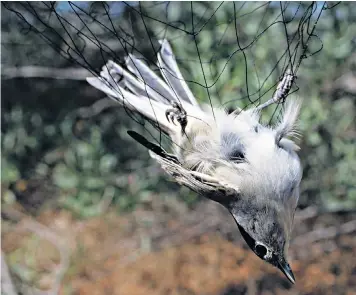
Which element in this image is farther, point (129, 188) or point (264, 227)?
point (129, 188)

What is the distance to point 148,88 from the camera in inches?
47.3

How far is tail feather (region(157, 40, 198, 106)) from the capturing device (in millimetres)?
1195

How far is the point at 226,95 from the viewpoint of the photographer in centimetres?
193

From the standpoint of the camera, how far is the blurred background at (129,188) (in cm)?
227

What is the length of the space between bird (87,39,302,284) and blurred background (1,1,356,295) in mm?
945

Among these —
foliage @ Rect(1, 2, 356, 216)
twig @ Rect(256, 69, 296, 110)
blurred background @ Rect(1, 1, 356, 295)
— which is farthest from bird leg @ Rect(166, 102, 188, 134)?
blurred background @ Rect(1, 1, 356, 295)

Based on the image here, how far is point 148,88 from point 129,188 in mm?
1351

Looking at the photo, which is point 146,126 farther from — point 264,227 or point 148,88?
point 264,227

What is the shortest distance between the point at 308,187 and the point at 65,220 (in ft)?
4.36

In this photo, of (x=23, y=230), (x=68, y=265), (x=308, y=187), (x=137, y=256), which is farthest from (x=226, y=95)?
(x=23, y=230)

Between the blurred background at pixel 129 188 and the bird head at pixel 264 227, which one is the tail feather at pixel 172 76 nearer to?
the bird head at pixel 264 227

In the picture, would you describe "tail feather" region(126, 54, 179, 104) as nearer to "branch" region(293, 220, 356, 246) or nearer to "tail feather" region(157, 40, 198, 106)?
"tail feather" region(157, 40, 198, 106)

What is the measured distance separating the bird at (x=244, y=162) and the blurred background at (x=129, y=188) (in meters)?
0.95

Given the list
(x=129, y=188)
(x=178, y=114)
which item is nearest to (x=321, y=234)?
(x=129, y=188)
